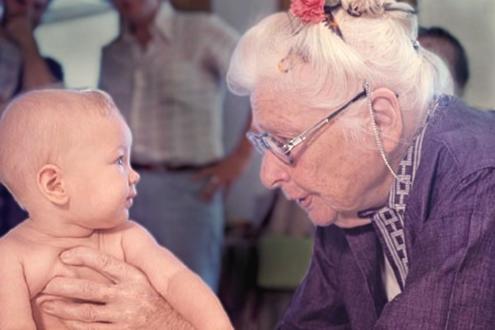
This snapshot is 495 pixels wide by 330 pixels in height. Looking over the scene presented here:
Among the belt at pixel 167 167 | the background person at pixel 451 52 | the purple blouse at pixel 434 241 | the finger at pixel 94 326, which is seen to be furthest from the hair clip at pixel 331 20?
the belt at pixel 167 167

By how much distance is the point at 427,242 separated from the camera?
1.41m

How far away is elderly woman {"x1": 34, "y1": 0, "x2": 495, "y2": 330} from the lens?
139 cm

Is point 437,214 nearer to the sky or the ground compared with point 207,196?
nearer to the sky

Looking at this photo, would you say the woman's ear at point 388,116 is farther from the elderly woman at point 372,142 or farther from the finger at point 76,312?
the finger at point 76,312

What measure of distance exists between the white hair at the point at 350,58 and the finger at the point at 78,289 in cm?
43

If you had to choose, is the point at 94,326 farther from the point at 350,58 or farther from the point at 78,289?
the point at 350,58

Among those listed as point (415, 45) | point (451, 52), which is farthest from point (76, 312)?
point (451, 52)

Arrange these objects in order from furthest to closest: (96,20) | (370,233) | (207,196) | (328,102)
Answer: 1. (96,20)
2. (207,196)
3. (370,233)
4. (328,102)

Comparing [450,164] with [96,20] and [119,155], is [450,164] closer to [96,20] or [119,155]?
[119,155]

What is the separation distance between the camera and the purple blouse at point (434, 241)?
1.36m

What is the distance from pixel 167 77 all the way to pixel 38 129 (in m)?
1.75

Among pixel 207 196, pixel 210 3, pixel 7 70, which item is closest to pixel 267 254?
pixel 207 196

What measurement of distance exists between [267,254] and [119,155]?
2.45m

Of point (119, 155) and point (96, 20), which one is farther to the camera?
point (96, 20)
